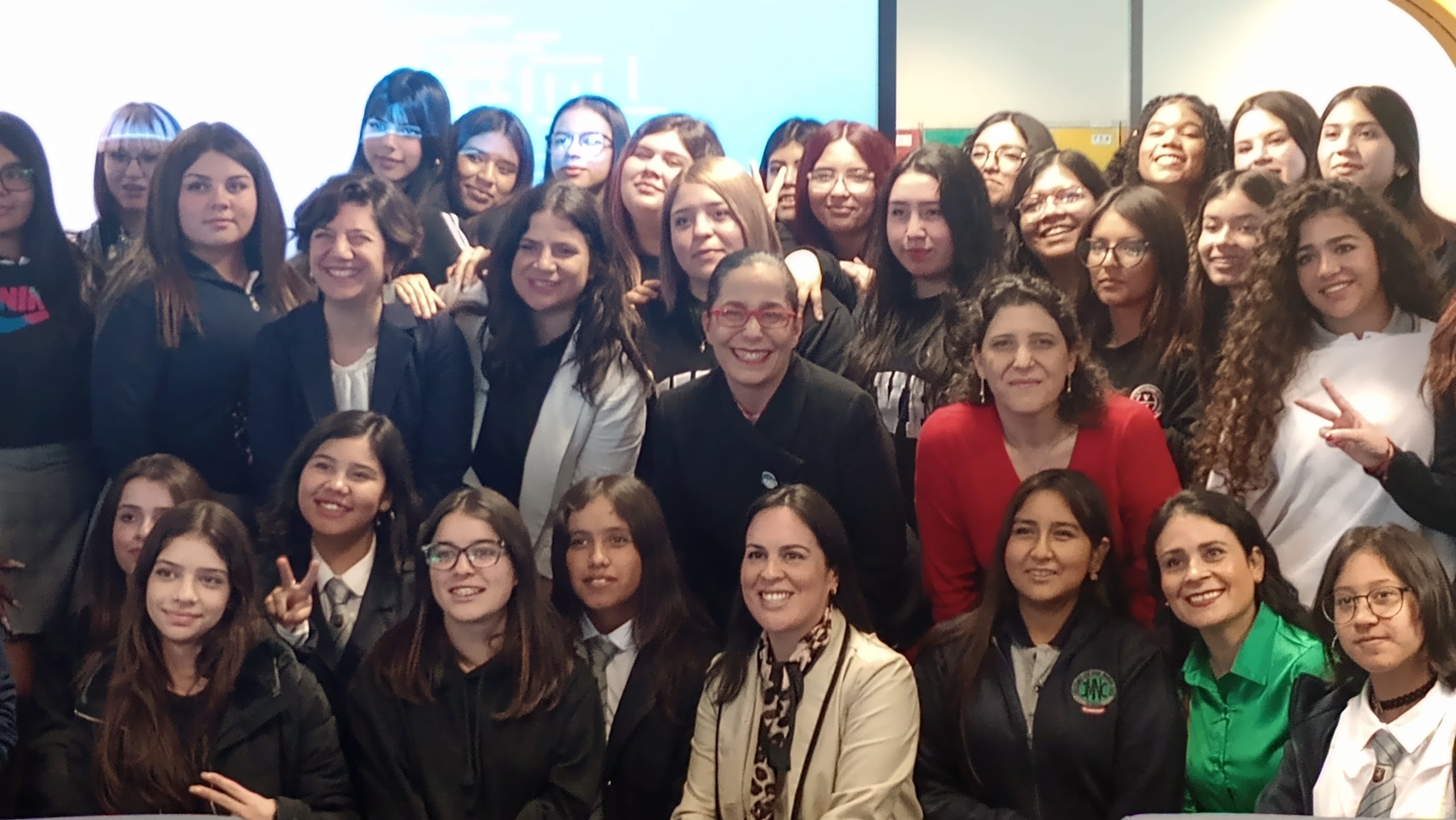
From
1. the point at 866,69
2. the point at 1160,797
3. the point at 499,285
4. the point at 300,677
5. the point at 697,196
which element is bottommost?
the point at 1160,797

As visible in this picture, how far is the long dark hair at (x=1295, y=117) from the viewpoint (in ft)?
9.72

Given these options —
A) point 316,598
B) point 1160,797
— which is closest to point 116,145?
point 316,598

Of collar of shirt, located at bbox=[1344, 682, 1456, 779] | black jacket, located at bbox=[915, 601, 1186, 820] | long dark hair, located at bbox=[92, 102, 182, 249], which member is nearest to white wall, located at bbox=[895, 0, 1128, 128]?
black jacket, located at bbox=[915, 601, 1186, 820]

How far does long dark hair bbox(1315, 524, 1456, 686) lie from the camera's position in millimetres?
2707

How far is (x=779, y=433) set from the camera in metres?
2.93

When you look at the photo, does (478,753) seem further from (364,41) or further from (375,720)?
(364,41)

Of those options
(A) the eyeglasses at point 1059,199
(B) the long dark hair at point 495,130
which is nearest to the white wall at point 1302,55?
(A) the eyeglasses at point 1059,199

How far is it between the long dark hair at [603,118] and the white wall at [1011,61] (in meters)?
0.62

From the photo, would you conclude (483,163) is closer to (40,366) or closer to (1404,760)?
(40,366)

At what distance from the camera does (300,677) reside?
2.85 m

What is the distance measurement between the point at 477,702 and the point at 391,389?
2.35 feet

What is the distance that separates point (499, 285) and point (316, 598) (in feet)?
2.59

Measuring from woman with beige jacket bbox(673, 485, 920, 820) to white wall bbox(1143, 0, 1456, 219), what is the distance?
1.28 m

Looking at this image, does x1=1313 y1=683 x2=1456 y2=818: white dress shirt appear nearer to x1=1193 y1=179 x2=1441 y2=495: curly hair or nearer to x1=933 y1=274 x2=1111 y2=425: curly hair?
x1=1193 y1=179 x2=1441 y2=495: curly hair
